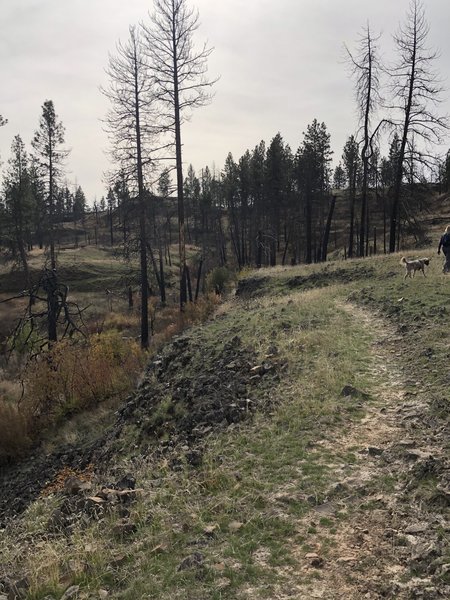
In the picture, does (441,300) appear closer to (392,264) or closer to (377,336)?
(377,336)

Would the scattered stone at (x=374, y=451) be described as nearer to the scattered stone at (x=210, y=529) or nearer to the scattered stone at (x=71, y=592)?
the scattered stone at (x=210, y=529)

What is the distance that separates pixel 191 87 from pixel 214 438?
52.0ft

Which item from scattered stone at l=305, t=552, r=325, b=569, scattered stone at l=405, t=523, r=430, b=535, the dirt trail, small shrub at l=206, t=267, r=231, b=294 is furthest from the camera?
small shrub at l=206, t=267, r=231, b=294

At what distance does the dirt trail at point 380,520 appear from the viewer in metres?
3.73

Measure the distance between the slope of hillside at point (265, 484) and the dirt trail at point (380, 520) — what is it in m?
0.02

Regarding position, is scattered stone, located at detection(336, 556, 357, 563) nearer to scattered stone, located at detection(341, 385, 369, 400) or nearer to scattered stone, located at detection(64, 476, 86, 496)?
scattered stone, located at detection(341, 385, 369, 400)

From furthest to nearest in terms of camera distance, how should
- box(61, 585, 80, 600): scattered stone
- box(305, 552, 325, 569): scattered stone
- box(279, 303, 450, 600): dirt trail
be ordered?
1. box(305, 552, 325, 569): scattered stone
2. box(61, 585, 80, 600): scattered stone
3. box(279, 303, 450, 600): dirt trail

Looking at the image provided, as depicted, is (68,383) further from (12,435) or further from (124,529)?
(124,529)

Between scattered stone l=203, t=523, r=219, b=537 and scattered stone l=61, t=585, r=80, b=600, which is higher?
scattered stone l=203, t=523, r=219, b=537

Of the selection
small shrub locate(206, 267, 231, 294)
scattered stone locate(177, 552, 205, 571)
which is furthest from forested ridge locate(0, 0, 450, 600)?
small shrub locate(206, 267, 231, 294)

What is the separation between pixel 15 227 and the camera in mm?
42875

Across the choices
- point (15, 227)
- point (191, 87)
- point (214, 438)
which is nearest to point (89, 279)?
point (15, 227)

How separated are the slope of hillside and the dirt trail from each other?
16 mm

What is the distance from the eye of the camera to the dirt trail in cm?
373
